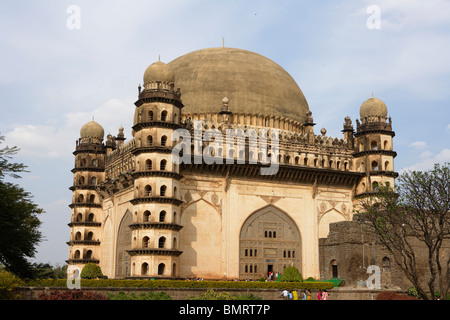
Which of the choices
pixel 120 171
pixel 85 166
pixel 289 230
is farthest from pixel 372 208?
pixel 85 166

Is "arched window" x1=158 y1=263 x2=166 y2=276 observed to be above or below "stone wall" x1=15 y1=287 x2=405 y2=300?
above

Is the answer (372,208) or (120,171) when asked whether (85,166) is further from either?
(372,208)

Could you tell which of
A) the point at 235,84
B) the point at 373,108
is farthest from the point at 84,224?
the point at 373,108

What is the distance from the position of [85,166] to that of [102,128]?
4.10 meters

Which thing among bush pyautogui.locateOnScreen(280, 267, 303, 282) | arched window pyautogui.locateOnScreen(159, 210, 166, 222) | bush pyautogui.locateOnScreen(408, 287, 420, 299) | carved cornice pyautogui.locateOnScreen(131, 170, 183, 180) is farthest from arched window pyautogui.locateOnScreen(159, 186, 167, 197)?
bush pyautogui.locateOnScreen(408, 287, 420, 299)

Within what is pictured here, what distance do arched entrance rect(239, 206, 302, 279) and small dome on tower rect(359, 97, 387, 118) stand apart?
10807 mm

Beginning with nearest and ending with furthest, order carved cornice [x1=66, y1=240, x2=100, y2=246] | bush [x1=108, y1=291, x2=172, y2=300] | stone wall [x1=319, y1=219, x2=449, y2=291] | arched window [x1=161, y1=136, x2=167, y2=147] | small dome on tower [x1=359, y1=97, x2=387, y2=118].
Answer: bush [x1=108, y1=291, x2=172, y2=300], stone wall [x1=319, y1=219, x2=449, y2=291], arched window [x1=161, y1=136, x2=167, y2=147], small dome on tower [x1=359, y1=97, x2=387, y2=118], carved cornice [x1=66, y1=240, x2=100, y2=246]

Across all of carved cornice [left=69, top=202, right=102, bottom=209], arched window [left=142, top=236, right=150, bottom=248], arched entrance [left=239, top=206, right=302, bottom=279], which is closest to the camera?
arched window [left=142, top=236, right=150, bottom=248]

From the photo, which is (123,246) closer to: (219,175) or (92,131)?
(219,175)

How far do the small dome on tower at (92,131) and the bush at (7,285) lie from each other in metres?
24.7

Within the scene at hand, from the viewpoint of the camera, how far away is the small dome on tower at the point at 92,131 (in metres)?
49.4

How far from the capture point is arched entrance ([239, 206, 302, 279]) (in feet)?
132

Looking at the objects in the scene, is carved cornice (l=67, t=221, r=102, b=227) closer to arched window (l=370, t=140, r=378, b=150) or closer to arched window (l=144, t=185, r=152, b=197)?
arched window (l=144, t=185, r=152, b=197)

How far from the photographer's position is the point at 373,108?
45219 millimetres
